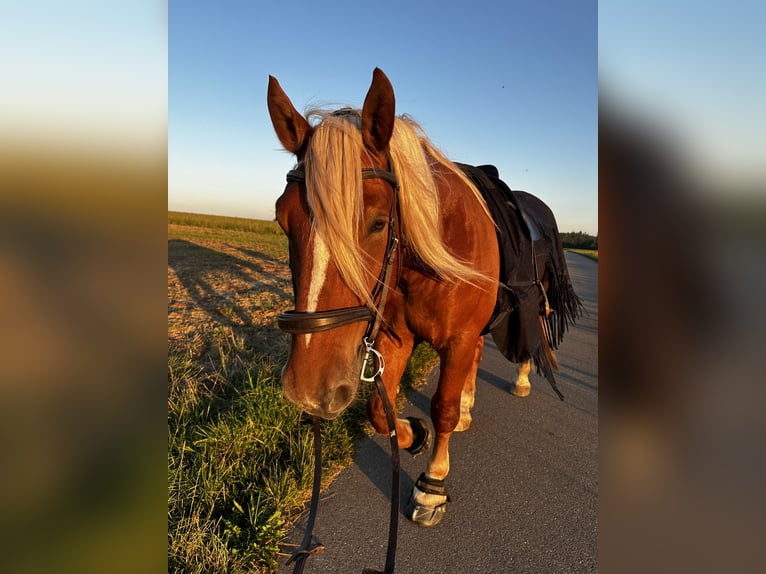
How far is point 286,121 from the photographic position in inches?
68.2

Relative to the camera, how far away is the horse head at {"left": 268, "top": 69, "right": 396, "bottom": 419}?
4.57 ft

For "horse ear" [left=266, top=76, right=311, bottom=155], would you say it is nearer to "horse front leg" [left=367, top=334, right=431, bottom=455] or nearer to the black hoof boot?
"horse front leg" [left=367, top=334, right=431, bottom=455]

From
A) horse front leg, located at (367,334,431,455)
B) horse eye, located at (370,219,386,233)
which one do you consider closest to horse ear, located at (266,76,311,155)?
horse eye, located at (370,219,386,233)

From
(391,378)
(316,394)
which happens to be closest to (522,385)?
(391,378)

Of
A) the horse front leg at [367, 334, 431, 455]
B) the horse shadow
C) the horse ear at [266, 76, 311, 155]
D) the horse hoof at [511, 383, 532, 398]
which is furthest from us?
the horse shadow

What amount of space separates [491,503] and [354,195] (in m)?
2.03

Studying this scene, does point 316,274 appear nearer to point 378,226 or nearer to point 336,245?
point 336,245

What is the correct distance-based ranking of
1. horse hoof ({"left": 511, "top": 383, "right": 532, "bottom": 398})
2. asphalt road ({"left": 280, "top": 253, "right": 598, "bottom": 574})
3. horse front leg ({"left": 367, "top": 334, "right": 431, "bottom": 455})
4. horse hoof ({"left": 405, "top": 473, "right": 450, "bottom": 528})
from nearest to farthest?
1. asphalt road ({"left": 280, "top": 253, "right": 598, "bottom": 574})
2. horse hoof ({"left": 405, "top": 473, "right": 450, "bottom": 528})
3. horse front leg ({"left": 367, "top": 334, "right": 431, "bottom": 455})
4. horse hoof ({"left": 511, "top": 383, "right": 532, "bottom": 398})

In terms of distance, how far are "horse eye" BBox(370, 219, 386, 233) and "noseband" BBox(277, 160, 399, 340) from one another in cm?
5

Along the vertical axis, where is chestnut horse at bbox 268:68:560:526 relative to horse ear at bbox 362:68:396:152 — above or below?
below
